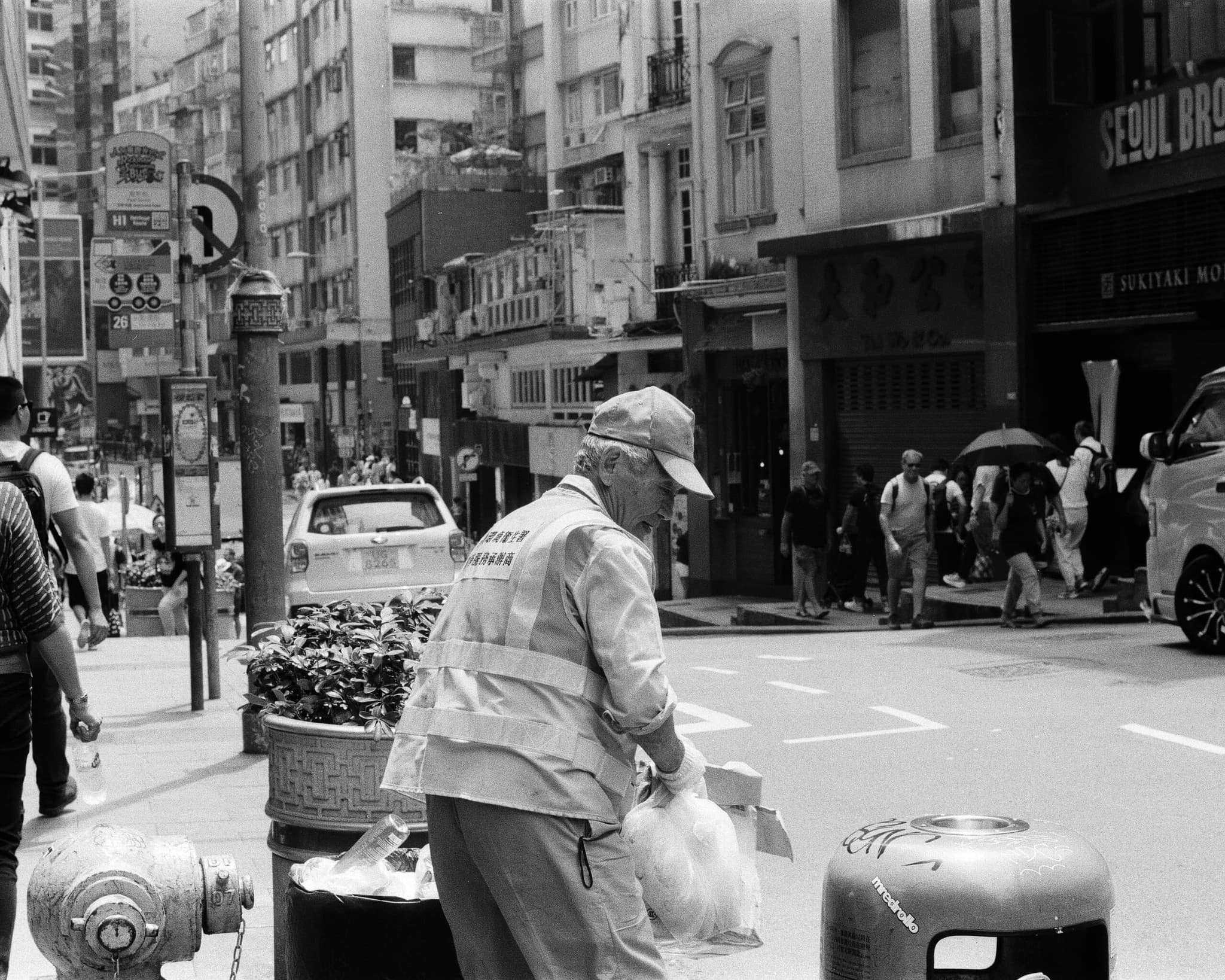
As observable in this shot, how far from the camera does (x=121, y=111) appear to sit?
105m

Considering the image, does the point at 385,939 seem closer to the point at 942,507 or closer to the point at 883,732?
the point at 883,732

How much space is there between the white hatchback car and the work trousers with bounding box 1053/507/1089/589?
7148 mm

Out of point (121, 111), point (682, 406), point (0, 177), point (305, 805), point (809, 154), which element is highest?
point (121, 111)

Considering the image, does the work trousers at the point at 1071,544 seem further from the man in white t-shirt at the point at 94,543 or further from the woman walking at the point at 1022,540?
the man in white t-shirt at the point at 94,543

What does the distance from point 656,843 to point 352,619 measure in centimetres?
218

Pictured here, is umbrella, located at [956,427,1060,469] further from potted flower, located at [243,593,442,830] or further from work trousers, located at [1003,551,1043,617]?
potted flower, located at [243,593,442,830]

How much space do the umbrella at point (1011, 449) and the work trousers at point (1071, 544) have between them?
75 centimetres

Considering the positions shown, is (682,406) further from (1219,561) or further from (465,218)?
(465,218)

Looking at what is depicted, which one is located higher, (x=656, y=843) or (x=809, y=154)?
(x=809, y=154)

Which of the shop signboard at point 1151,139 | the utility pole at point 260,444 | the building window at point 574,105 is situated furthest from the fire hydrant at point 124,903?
the building window at point 574,105

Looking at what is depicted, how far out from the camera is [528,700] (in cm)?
380

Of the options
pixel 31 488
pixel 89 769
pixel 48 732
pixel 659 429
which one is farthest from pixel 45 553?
pixel 659 429

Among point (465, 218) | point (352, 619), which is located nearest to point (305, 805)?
point (352, 619)

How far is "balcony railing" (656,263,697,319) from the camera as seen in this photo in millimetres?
34500
